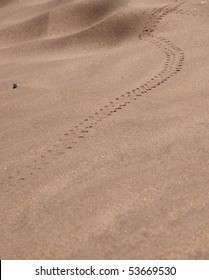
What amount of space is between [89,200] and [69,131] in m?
0.85

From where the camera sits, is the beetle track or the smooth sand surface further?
the beetle track

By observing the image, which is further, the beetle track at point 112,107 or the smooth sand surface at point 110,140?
the beetle track at point 112,107

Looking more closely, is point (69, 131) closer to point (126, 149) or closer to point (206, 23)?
point (126, 149)

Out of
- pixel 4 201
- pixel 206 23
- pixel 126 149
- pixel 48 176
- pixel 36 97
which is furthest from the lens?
pixel 206 23

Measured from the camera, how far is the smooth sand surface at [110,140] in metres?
2.00

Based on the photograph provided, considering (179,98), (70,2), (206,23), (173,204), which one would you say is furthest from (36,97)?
(70,2)

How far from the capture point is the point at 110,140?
9.21 ft

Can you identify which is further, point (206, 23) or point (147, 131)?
point (206, 23)

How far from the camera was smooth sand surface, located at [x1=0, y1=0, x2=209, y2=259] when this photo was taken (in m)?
2.00

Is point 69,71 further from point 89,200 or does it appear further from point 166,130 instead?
point 89,200

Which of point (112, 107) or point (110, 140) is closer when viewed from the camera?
point (110, 140)

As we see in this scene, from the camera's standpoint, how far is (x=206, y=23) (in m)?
4.89
